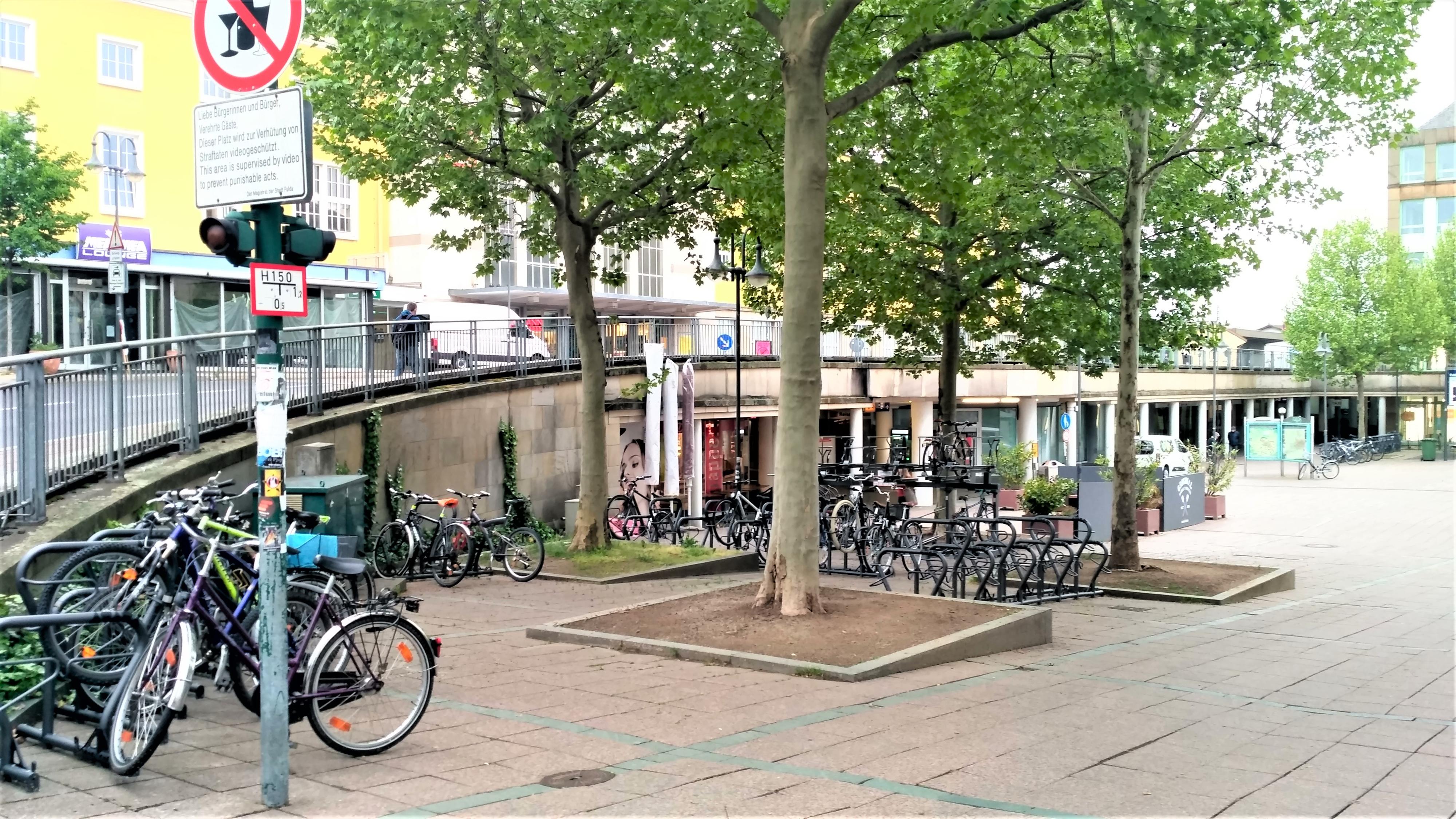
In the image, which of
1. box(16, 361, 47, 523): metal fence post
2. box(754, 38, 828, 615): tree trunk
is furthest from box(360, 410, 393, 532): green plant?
box(754, 38, 828, 615): tree trunk

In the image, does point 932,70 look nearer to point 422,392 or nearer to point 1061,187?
point 1061,187

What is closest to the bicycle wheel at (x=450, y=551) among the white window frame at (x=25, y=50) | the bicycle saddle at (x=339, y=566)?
the bicycle saddle at (x=339, y=566)

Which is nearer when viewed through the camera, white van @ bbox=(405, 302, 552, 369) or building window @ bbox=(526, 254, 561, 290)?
white van @ bbox=(405, 302, 552, 369)

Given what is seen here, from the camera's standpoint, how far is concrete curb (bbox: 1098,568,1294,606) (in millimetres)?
14875

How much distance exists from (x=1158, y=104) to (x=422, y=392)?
11826 millimetres

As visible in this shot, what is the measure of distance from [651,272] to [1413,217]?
5781cm

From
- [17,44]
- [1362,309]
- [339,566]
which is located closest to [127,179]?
[17,44]

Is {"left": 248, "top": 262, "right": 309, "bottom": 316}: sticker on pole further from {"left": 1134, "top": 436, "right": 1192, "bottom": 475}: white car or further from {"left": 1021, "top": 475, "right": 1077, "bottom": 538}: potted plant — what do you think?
{"left": 1134, "top": 436, "right": 1192, "bottom": 475}: white car

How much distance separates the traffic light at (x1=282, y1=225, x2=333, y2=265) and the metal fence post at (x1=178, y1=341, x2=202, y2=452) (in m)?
7.26

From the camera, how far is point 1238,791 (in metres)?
5.95

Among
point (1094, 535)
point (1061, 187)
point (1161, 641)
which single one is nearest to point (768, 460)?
point (1094, 535)

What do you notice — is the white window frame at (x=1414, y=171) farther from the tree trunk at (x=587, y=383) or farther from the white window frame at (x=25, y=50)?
the tree trunk at (x=587, y=383)

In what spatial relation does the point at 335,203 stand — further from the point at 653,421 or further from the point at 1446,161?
the point at 1446,161

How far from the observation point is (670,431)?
24.6 m
